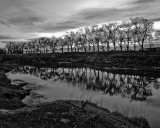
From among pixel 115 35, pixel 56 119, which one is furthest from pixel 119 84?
pixel 115 35

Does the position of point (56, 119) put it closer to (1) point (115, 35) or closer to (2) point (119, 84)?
(2) point (119, 84)

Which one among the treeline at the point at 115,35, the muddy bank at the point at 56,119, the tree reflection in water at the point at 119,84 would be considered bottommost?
the tree reflection in water at the point at 119,84

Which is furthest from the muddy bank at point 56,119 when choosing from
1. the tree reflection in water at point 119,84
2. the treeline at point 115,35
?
the treeline at point 115,35

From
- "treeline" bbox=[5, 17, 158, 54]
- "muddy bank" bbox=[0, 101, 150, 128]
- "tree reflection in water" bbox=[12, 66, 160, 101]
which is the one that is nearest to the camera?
"muddy bank" bbox=[0, 101, 150, 128]

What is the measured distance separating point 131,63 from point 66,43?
95.5 meters

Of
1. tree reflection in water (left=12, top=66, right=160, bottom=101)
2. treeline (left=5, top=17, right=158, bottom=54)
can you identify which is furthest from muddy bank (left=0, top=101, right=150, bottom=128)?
treeline (left=5, top=17, right=158, bottom=54)

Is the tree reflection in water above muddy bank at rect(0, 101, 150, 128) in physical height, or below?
below

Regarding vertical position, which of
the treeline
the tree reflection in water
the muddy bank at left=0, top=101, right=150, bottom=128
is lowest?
the tree reflection in water

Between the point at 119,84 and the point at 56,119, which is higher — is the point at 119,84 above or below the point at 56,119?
below

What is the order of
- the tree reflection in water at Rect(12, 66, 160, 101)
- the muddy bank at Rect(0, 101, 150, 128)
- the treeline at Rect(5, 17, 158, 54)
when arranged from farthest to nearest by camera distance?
the treeline at Rect(5, 17, 158, 54)
the tree reflection in water at Rect(12, 66, 160, 101)
the muddy bank at Rect(0, 101, 150, 128)

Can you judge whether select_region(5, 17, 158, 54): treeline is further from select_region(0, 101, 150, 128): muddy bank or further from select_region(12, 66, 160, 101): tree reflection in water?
select_region(0, 101, 150, 128): muddy bank

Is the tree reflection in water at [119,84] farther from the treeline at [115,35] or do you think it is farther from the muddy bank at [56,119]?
the treeline at [115,35]

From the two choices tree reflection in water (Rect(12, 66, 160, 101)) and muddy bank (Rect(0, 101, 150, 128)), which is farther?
tree reflection in water (Rect(12, 66, 160, 101))

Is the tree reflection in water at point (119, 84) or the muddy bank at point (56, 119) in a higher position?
the muddy bank at point (56, 119)
